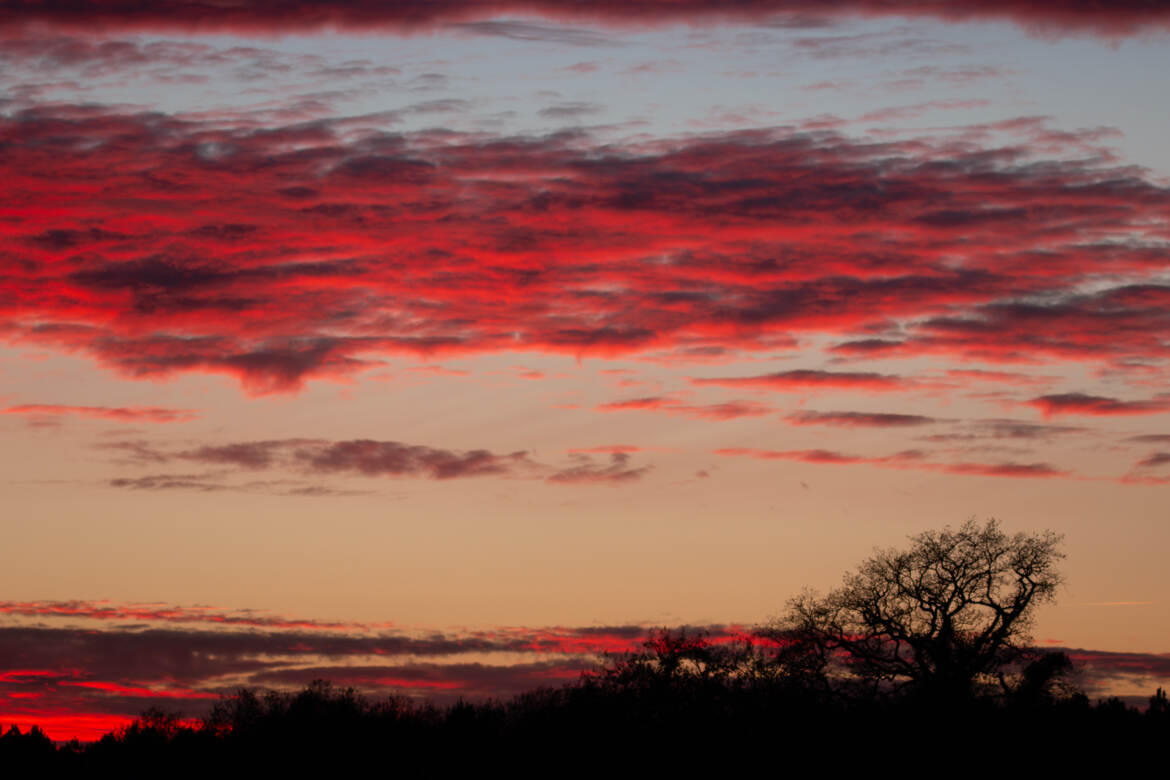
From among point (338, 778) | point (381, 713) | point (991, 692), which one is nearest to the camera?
point (991, 692)

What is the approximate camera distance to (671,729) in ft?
282

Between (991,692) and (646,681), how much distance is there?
24.7 meters

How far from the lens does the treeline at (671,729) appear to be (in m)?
65.2

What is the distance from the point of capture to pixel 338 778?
103750mm

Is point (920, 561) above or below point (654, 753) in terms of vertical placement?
above

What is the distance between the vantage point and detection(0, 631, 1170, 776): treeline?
214 feet

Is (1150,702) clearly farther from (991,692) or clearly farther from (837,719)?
(991,692)

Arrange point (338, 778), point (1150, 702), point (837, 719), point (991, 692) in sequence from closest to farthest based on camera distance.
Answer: point (991, 692) < point (837, 719) < point (1150, 702) < point (338, 778)

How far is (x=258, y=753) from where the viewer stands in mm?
109000

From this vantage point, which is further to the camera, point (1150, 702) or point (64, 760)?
point (64, 760)

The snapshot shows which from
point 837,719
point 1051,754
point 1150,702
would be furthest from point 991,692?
point 1150,702

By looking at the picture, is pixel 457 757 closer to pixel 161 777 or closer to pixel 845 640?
pixel 161 777

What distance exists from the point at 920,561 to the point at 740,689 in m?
18.9

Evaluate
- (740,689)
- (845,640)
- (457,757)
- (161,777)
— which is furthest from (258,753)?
(845,640)
